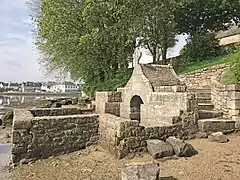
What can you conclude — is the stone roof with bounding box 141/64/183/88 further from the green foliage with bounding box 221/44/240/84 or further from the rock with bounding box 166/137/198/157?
the rock with bounding box 166/137/198/157

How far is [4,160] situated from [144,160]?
13.6 feet

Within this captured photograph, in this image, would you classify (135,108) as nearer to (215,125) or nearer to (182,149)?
(215,125)

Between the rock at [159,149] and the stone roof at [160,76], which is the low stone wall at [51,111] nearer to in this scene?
the stone roof at [160,76]

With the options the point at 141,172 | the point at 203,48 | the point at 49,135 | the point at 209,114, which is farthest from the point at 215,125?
the point at 203,48

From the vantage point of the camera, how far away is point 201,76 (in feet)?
60.7

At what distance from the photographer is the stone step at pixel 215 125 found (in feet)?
31.9

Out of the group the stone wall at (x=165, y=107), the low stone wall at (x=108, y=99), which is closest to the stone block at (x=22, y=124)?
the stone wall at (x=165, y=107)

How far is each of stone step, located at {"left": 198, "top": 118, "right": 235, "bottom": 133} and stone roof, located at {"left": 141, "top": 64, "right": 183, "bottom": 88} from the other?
3.14 m

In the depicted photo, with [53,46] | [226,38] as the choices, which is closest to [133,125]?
[53,46]

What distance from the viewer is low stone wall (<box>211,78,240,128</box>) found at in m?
10.4

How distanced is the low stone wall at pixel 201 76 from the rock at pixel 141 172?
11861 mm

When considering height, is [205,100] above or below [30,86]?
below

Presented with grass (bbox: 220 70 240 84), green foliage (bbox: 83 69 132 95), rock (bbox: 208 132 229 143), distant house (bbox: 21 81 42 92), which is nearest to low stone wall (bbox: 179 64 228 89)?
grass (bbox: 220 70 240 84)

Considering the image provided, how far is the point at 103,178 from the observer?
7031 mm
